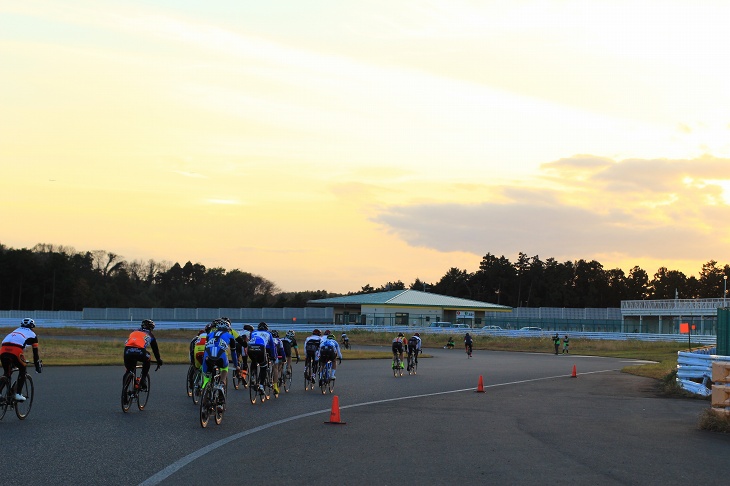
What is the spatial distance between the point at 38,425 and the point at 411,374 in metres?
19.2

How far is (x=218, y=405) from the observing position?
14656 mm

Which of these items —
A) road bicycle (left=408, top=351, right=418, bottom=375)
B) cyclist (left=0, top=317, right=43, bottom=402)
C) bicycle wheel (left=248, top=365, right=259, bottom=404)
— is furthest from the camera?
road bicycle (left=408, top=351, right=418, bottom=375)

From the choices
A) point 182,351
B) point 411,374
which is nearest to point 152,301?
point 182,351

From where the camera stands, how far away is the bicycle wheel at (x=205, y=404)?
1409cm

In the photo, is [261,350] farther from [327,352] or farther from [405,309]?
[405,309]

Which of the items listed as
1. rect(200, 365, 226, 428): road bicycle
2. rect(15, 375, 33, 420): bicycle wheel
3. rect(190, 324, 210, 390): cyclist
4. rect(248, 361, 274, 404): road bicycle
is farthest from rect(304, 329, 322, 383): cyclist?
rect(15, 375, 33, 420): bicycle wheel

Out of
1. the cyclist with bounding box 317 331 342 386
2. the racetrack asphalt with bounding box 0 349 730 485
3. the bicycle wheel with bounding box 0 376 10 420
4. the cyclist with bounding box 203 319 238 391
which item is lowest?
the racetrack asphalt with bounding box 0 349 730 485

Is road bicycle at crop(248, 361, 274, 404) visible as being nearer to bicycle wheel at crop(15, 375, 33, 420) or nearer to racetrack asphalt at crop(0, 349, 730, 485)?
racetrack asphalt at crop(0, 349, 730, 485)

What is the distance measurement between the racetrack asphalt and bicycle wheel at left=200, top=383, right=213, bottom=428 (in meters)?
0.21

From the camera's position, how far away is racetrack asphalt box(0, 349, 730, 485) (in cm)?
994

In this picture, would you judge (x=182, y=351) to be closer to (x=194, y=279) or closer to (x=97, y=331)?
(x=97, y=331)

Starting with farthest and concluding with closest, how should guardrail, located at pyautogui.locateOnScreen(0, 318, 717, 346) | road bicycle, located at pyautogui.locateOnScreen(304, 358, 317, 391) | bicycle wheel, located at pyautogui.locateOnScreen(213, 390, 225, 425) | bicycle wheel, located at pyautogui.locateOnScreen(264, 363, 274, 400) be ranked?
guardrail, located at pyautogui.locateOnScreen(0, 318, 717, 346) < road bicycle, located at pyautogui.locateOnScreen(304, 358, 317, 391) < bicycle wheel, located at pyautogui.locateOnScreen(264, 363, 274, 400) < bicycle wheel, located at pyautogui.locateOnScreen(213, 390, 225, 425)

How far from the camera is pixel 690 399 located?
23156mm

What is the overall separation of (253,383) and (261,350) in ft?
2.55
